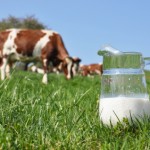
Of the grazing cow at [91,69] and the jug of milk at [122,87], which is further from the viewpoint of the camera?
the grazing cow at [91,69]

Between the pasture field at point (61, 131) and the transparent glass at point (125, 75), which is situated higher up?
the transparent glass at point (125, 75)

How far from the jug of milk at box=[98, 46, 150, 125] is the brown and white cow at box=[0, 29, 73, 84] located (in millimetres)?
11049

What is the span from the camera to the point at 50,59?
14656mm

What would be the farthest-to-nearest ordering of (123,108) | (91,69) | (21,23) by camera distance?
(21,23) < (91,69) < (123,108)

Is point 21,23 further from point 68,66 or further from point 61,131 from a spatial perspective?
point 61,131

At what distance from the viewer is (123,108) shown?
2.72 metres

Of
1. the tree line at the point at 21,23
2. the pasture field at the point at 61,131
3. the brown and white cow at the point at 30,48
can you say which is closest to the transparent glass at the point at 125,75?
the pasture field at the point at 61,131

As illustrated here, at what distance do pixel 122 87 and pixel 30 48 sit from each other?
1164 centimetres

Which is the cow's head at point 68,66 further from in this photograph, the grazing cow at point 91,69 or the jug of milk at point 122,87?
the grazing cow at point 91,69

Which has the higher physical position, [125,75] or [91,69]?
[125,75]

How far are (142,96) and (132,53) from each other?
283 mm

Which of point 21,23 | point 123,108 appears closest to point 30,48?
point 123,108

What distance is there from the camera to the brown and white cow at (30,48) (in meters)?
14.3

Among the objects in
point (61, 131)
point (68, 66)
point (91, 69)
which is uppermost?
point (61, 131)
